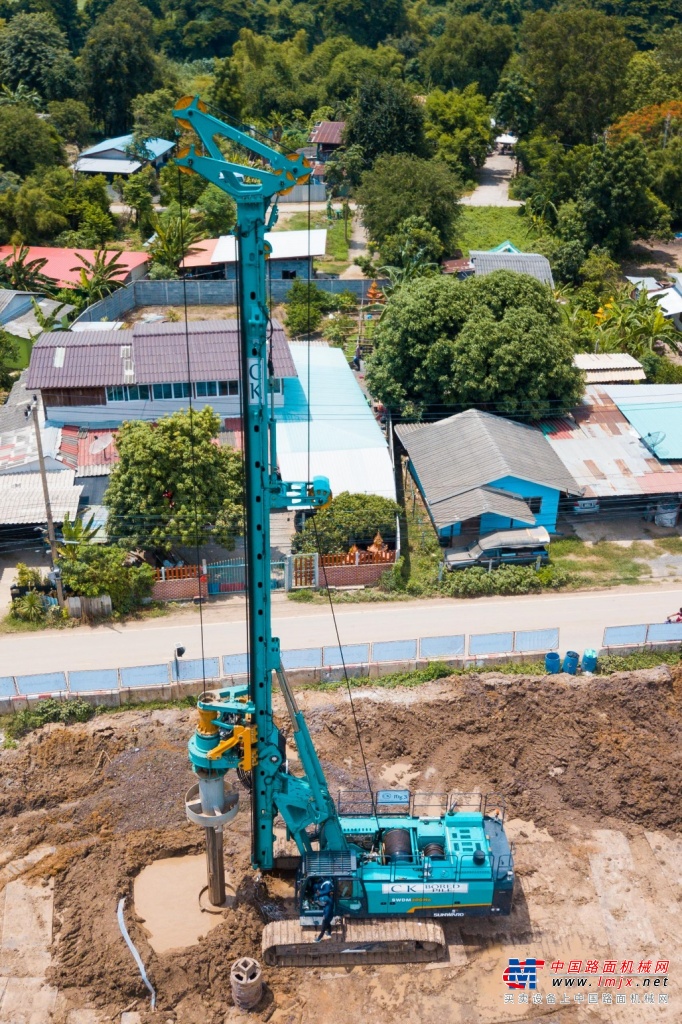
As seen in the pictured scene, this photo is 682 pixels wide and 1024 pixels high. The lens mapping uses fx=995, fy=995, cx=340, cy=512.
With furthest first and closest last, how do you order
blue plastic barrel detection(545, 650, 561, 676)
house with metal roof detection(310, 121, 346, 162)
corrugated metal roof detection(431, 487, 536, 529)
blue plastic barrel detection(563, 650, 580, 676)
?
house with metal roof detection(310, 121, 346, 162) < corrugated metal roof detection(431, 487, 536, 529) < blue plastic barrel detection(545, 650, 561, 676) < blue plastic barrel detection(563, 650, 580, 676)

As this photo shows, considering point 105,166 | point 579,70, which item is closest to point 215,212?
point 105,166

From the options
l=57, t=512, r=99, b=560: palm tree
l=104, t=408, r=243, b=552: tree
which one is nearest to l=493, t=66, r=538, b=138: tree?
l=104, t=408, r=243, b=552: tree

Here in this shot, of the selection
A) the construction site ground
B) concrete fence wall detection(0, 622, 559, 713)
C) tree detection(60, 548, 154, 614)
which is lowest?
the construction site ground

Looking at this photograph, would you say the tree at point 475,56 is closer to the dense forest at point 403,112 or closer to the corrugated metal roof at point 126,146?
the dense forest at point 403,112

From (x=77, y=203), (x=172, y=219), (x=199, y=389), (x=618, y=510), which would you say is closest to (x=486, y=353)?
(x=618, y=510)

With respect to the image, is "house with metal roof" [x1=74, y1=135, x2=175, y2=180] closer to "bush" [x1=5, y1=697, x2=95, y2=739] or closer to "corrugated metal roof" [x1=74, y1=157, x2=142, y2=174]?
"corrugated metal roof" [x1=74, y1=157, x2=142, y2=174]

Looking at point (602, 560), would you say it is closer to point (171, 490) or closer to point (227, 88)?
point (171, 490)

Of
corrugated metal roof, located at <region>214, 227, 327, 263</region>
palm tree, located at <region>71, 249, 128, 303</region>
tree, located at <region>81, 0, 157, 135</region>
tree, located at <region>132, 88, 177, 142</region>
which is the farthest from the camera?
tree, located at <region>81, 0, 157, 135</region>

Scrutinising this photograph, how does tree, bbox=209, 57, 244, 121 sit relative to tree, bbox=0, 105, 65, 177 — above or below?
above
